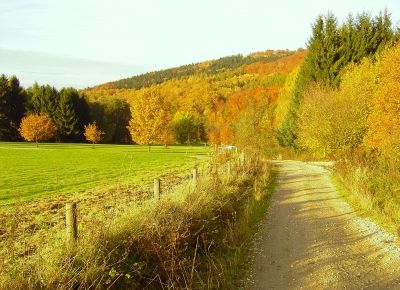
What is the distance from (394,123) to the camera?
17312 millimetres

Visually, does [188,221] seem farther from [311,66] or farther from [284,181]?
[311,66]

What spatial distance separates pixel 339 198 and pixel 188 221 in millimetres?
8974

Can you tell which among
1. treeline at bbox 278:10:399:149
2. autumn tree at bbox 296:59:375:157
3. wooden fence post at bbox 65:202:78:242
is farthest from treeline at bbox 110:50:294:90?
wooden fence post at bbox 65:202:78:242

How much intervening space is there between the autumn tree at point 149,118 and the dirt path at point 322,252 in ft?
144

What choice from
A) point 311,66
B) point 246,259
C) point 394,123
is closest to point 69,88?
point 311,66

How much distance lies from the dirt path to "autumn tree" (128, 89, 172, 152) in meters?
43.9

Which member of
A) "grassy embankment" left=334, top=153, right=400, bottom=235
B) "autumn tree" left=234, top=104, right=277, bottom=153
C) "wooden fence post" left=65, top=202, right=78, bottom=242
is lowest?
"grassy embankment" left=334, top=153, right=400, bottom=235

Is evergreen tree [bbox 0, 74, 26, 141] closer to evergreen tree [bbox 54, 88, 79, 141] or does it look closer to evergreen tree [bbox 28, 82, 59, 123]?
evergreen tree [bbox 28, 82, 59, 123]

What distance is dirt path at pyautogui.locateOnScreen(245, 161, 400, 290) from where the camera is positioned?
6066 millimetres

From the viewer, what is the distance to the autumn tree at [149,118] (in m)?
54.8

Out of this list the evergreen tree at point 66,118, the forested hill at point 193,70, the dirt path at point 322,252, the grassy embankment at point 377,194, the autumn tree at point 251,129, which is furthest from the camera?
the forested hill at point 193,70

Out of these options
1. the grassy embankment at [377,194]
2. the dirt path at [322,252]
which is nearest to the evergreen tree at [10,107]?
the grassy embankment at [377,194]

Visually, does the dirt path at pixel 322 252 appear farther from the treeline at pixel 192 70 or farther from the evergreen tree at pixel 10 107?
the treeline at pixel 192 70

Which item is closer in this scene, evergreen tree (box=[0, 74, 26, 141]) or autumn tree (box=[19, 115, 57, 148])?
autumn tree (box=[19, 115, 57, 148])
